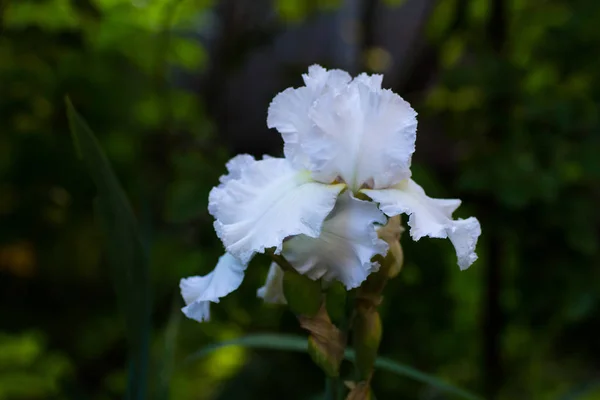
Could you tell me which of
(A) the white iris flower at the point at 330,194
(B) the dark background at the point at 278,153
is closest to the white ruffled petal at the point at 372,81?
(A) the white iris flower at the point at 330,194

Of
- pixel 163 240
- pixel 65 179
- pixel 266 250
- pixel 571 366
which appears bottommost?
pixel 571 366

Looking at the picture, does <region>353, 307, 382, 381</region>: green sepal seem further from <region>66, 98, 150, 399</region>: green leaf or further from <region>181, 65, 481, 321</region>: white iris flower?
<region>66, 98, 150, 399</region>: green leaf

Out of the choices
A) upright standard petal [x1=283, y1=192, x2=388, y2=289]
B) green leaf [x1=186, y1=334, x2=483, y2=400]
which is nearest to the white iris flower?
upright standard petal [x1=283, y1=192, x2=388, y2=289]

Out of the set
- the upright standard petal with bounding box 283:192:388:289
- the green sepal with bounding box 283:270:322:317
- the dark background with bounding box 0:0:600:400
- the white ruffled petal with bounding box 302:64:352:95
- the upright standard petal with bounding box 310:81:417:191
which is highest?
the white ruffled petal with bounding box 302:64:352:95

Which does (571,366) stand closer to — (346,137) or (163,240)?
(163,240)

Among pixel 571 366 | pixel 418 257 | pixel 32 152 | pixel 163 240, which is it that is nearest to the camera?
pixel 418 257

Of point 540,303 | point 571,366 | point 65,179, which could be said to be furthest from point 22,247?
point 571,366

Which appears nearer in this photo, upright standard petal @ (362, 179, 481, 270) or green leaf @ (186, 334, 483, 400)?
upright standard petal @ (362, 179, 481, 270)
